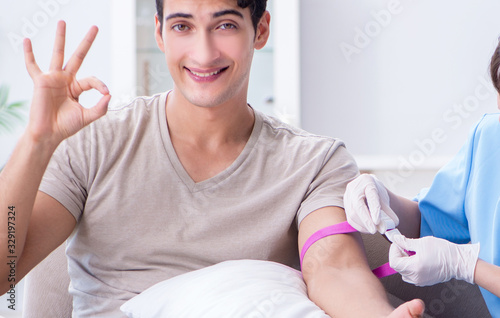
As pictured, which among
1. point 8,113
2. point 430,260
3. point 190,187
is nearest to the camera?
point 430,260

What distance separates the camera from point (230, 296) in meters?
0.95

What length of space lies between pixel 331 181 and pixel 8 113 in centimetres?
186

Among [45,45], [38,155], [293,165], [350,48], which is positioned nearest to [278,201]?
[293,165]

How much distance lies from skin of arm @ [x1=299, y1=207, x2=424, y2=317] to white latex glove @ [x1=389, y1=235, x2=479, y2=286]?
6 cm

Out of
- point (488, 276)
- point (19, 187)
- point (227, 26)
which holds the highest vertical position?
point (227, 26)

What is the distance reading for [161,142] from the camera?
4.08 ft

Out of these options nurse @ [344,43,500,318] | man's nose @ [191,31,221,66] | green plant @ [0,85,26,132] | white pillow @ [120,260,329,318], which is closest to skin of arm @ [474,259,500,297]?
nurse @ [344,43,500,318]

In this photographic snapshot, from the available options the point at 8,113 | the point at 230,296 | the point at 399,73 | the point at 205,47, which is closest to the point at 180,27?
the point at 205,47

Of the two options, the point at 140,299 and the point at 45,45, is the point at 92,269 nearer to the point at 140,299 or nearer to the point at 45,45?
the point at 140,299

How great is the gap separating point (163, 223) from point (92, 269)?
6.8 inches

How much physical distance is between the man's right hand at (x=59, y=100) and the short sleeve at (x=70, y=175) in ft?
0.46

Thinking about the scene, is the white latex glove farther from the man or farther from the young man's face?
the young man's face

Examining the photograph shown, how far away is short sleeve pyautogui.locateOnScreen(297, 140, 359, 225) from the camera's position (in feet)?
3.95

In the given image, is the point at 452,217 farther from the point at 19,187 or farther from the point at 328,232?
the point at 19,187
